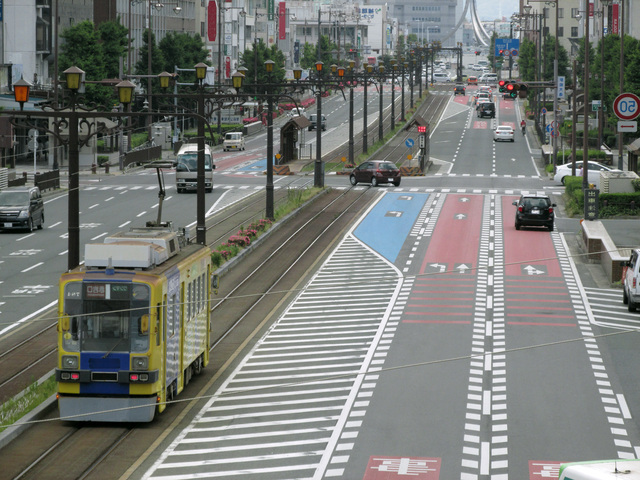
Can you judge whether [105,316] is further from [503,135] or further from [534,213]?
[503,135]

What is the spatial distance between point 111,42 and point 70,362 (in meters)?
87.2

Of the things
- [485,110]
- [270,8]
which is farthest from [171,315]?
[270,8]

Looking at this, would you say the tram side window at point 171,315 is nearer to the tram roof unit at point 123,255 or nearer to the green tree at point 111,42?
the tram roof unit at point 123,255

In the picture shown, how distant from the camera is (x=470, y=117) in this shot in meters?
131

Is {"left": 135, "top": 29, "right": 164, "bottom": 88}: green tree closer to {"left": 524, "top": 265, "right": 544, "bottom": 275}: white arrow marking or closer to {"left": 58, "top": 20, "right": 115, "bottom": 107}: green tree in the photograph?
{"left": 58, "top": 20, "right": 115, "bottom": 107}: green tree

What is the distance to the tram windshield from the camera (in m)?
20.2

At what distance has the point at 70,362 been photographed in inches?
798

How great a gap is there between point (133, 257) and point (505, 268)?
22680 mm

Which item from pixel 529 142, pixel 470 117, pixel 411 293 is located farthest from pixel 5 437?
pixel 470 117

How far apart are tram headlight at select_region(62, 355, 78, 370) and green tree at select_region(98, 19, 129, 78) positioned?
280 ft

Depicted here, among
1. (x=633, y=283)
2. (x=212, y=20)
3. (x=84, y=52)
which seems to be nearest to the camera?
(x=633, y=283)

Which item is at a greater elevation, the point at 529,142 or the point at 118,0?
the point at 118,0

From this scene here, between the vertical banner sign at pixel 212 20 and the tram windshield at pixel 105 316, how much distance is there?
122 metres

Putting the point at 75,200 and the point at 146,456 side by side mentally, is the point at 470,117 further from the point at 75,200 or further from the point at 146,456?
the point at 146,456
